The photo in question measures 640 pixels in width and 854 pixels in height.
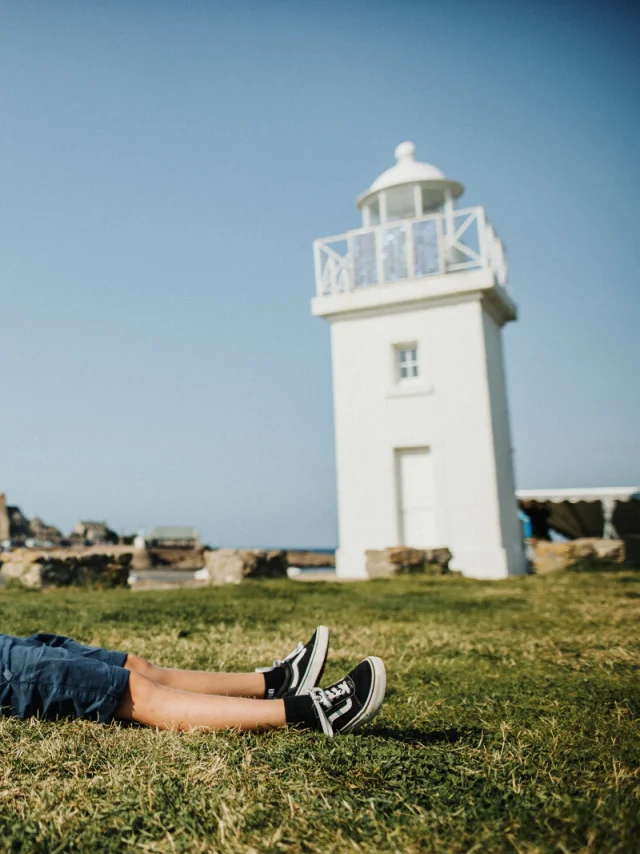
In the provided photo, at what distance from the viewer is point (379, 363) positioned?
46.7ft

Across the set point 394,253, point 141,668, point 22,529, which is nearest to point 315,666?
point 141,668

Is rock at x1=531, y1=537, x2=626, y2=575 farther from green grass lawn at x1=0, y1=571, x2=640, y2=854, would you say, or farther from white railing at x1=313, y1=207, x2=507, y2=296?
green grass lawn at x1=0, y1=571, x2=640, y2=854

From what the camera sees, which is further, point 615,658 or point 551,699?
point 615,658

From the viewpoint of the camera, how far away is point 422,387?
1375 centimetres

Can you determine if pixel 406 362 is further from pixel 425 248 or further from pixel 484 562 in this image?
pixel 484 562

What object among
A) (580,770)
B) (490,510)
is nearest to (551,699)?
(580,770)

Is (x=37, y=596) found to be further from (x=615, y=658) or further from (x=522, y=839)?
(x=522, y=839)

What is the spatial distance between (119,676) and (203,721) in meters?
0.37

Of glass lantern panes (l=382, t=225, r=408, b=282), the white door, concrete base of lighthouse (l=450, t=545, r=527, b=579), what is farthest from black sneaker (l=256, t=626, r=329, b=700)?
glass lantern panes (l=382, t=225, r=408, b=282)

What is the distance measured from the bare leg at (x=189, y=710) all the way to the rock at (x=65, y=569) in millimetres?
7222

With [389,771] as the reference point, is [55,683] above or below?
above

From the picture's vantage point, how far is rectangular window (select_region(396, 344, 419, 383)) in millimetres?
14234

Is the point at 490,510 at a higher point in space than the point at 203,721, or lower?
higher

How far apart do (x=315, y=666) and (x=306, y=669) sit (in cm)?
5
